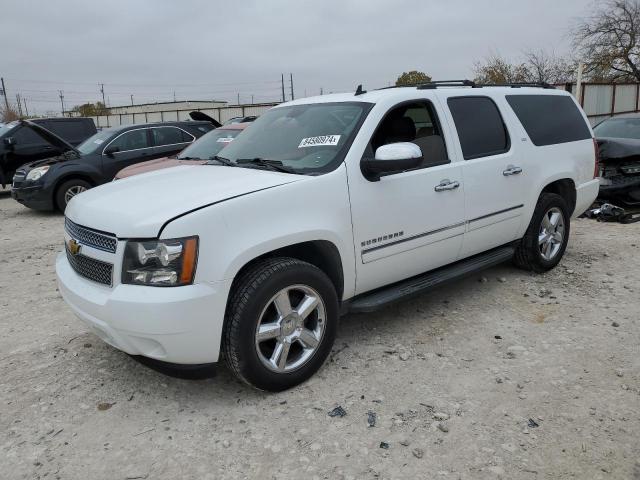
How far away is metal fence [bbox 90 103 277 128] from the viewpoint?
31328 mm

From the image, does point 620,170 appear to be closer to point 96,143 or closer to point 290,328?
point 290,328

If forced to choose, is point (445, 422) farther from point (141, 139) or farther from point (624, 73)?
point (624, 73)

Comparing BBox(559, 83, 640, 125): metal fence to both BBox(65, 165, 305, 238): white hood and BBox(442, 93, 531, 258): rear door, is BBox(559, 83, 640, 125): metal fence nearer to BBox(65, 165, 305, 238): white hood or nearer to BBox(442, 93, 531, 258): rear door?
BBox(442, 93, 531, 258): rear door

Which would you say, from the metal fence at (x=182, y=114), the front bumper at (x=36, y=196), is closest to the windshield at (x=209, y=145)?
the front bumper at (x=36, y=196)

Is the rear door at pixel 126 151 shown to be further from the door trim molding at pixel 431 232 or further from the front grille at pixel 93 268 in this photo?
the door trim molding at pixel 431 232

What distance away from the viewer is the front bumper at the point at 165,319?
2656mm

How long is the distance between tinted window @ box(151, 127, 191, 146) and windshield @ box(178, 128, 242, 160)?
2502 mm

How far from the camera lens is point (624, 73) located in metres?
32.7

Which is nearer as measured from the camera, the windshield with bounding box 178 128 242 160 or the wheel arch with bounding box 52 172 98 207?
the windshield with bounding box 178 128 242 160

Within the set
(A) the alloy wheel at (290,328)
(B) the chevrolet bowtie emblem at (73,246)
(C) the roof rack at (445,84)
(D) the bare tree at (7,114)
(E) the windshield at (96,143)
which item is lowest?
(A) the alloy wheel at (290,328)

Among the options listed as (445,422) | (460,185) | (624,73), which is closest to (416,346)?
(445,422)

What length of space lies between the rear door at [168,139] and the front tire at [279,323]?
8018 mm

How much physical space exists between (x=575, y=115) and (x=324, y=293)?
386cm

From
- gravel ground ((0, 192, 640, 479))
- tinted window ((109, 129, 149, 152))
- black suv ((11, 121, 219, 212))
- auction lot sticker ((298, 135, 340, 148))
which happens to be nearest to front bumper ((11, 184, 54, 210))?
black suv ((11, 121, 219, 212))
